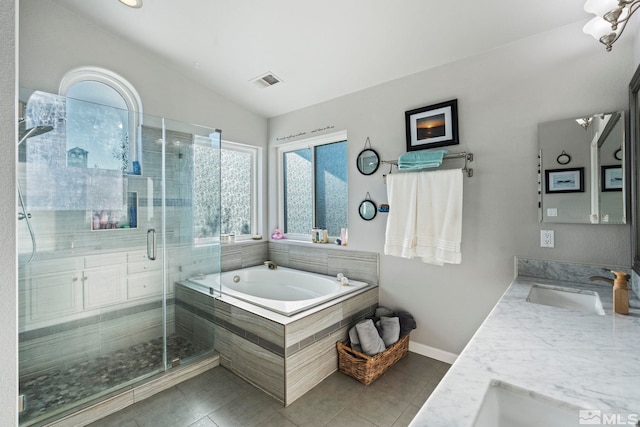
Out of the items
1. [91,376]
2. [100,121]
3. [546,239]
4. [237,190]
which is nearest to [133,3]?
[100,121]

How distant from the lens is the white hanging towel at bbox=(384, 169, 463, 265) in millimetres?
2275

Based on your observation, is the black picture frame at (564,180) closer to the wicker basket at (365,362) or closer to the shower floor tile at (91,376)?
the wicker basket at (365,362)

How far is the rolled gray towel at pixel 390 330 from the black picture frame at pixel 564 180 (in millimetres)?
1511

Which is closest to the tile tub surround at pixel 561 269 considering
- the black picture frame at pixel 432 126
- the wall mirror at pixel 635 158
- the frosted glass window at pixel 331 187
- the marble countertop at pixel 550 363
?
the wall mirror at pixel 635 158

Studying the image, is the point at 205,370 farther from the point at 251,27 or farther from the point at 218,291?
the point at 251,27

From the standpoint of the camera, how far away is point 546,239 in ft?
6.55

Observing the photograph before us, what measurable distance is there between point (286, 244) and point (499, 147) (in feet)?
8.14

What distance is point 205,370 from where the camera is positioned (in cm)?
241

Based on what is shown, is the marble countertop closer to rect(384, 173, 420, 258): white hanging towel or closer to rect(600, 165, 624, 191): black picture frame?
rect(600, 165, 624, 191): black picture frame

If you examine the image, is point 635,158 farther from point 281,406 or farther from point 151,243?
point 151,243

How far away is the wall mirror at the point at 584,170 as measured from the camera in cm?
171

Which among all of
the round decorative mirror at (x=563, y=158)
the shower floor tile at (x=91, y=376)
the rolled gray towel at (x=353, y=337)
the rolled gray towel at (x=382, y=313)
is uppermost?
the round decorative mirror at (x=563, y=158)

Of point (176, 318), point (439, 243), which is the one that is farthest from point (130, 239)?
point (439, 243)

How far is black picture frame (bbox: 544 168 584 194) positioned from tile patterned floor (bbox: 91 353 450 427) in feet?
5.38
